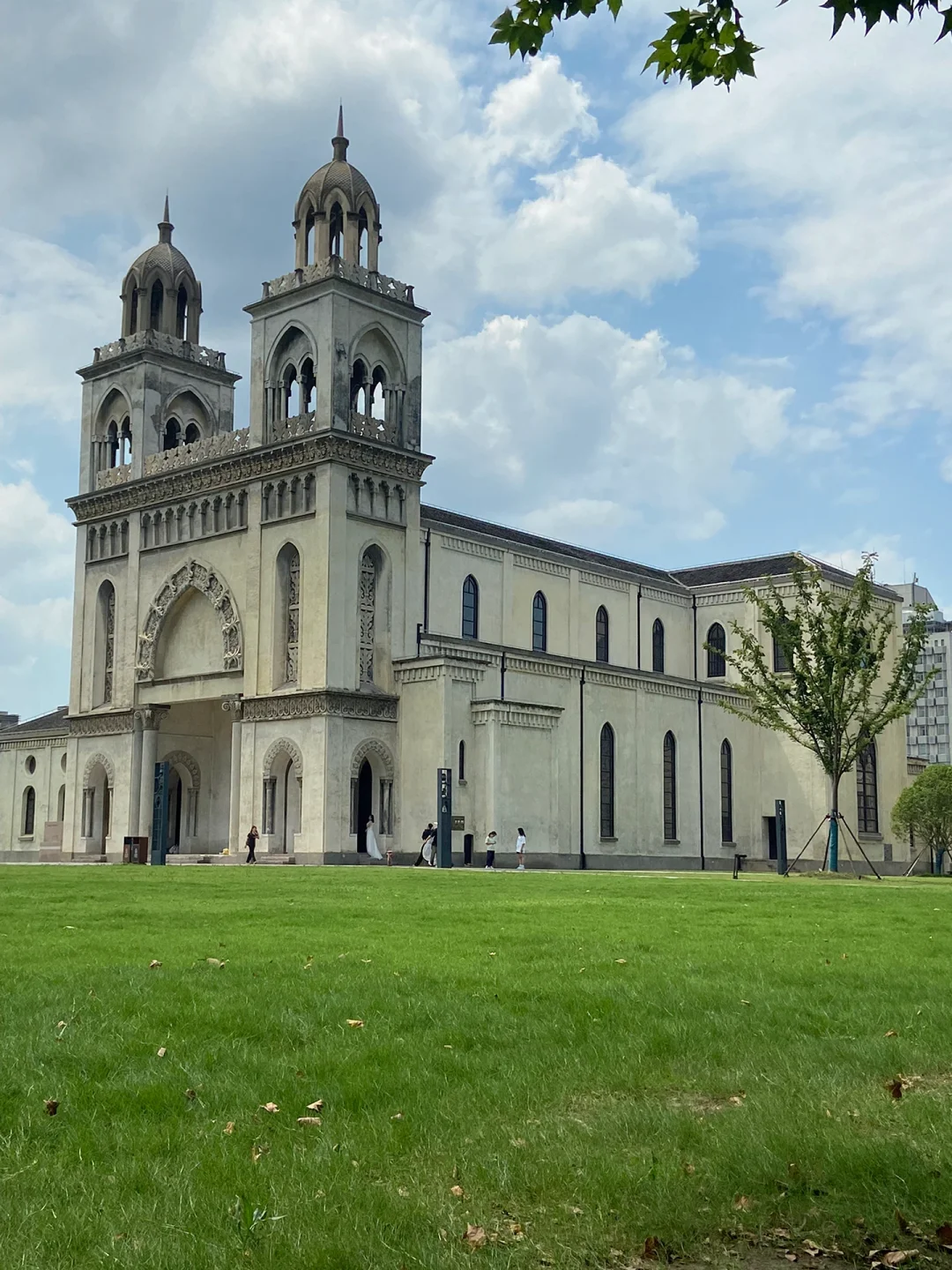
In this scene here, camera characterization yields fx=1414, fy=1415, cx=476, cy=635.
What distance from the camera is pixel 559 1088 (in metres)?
8.27

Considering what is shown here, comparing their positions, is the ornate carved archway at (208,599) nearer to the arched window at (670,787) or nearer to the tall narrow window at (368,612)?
the tall narrow window at (368,612)

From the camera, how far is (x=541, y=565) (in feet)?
227

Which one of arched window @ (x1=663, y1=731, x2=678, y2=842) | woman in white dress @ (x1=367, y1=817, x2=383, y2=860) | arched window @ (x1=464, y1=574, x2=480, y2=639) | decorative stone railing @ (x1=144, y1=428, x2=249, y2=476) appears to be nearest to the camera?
woman in white dress @ (x1=367, y1=817, x2=383, y2=860)

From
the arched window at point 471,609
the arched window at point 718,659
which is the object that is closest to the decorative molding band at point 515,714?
the arched window at point 471,609

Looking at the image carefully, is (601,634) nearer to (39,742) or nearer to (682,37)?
(39,742)

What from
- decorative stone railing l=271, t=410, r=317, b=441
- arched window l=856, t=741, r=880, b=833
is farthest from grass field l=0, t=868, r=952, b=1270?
arched window l=856, t=741, r=880, b=833

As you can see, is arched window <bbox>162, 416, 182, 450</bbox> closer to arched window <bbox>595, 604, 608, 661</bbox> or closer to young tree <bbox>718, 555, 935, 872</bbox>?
arched window <bbox>595, 604, 608, 661</bbox>

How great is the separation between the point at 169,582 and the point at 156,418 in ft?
33.0

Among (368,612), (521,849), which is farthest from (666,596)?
(521,849)

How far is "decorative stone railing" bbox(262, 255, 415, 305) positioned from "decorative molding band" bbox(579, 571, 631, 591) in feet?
56.5

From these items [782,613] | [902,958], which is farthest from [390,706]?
[902,958]

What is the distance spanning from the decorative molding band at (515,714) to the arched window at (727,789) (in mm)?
15542

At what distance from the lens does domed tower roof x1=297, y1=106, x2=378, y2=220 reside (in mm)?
61969

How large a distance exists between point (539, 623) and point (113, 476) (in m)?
22.2
